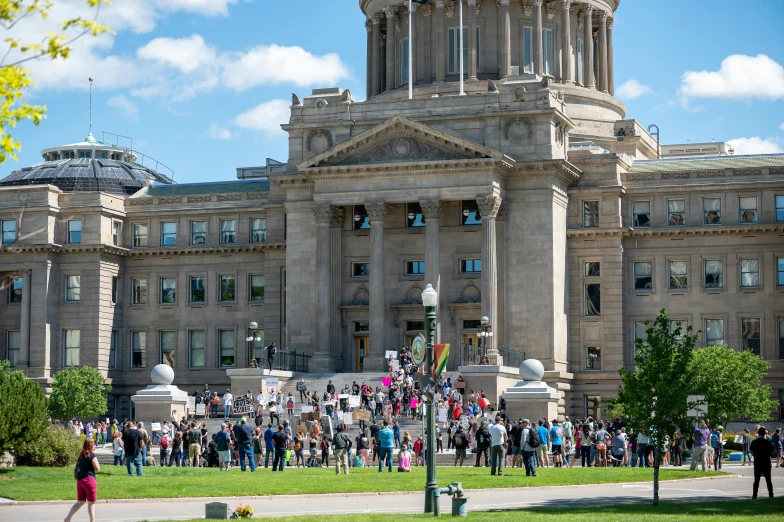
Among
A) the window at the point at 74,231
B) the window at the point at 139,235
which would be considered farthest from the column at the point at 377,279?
the window at the point at 74,231

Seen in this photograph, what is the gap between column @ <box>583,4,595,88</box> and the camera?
95812 mm

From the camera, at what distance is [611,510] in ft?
112

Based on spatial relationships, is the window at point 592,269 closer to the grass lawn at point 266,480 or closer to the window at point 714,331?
the window at point 714,331

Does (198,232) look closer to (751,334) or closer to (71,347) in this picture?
(71,347)

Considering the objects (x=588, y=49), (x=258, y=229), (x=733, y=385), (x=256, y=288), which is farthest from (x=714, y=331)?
(x=258, y=229)

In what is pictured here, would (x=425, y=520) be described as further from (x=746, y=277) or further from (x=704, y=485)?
(x=746, y=277)

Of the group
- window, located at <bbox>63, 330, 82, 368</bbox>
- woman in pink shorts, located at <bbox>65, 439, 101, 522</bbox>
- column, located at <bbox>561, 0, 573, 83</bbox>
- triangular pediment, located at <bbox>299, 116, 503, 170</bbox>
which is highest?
column, located at <bbox>561, 0, 573, 83</bbox>

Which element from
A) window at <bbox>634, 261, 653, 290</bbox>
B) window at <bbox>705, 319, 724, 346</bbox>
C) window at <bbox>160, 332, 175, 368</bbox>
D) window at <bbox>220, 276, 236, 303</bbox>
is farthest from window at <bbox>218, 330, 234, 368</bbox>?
window at <bbox>705, 319, 724, 346</bbox>

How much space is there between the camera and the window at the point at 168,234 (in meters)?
89.6

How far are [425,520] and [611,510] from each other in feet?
17.1

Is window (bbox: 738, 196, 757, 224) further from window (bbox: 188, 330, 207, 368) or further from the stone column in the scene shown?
window (bbox: 188, 330, 207, 368)

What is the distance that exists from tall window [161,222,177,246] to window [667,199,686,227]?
30.1m

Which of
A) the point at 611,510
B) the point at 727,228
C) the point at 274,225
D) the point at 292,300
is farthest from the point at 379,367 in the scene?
the point at 611,510

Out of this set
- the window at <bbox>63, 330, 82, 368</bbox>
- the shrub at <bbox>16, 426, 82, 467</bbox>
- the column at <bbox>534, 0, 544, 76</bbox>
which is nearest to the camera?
the shrub at <bbox>16, 426, 82, 467</bbox>
